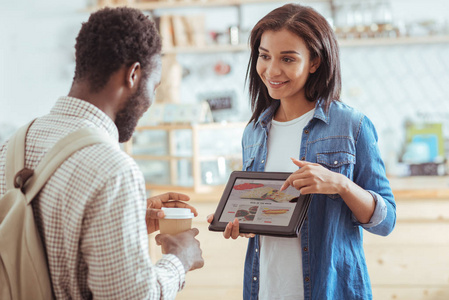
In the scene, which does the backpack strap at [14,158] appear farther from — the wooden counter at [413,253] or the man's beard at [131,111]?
the wooden counter at [413,253]

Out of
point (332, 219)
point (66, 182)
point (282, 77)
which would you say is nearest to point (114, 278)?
point (66, 182)

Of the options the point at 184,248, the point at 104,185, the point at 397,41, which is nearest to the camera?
the point at 104,185

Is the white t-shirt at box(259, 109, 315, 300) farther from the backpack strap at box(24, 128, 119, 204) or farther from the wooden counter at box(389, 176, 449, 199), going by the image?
the wooden counter at box(389, 176, 449, 199)

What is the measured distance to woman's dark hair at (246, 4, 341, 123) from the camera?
1.49 metres

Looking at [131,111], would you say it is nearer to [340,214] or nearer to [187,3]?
[340,214]

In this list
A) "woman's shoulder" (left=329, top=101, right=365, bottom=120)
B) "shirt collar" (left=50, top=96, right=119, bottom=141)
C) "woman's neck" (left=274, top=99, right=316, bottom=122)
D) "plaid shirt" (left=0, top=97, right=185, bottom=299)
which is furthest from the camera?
"woman's neck" (left=274, top=99, right=316, bottom=122)

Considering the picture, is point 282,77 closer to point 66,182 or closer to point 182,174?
point 66,182

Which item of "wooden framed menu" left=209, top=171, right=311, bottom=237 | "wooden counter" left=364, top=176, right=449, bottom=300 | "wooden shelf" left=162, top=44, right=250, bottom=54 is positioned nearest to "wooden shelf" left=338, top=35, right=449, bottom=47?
"wooden shelf" left=162, top=44, right=250, bottom=54

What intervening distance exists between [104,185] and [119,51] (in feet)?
1.01

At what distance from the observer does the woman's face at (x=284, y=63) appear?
149cm

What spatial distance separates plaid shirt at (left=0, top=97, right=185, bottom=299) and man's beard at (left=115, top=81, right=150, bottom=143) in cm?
14

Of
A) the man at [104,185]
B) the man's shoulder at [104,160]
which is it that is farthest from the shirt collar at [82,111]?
the man's shoulder at [104,160]

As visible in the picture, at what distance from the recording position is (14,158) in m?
1.03

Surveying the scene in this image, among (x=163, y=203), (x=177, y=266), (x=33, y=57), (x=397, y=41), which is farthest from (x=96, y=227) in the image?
(x=33, y=57)
